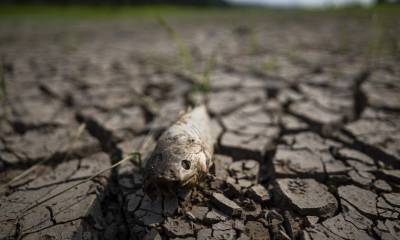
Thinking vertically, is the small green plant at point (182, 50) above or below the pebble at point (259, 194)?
above

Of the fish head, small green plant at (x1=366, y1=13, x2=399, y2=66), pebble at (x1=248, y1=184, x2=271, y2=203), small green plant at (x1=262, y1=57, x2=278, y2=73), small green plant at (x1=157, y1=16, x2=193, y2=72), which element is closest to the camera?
the fish head

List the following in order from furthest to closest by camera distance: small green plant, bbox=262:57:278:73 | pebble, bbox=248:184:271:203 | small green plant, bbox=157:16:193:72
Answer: small green plant, bbox=262:57:278:73
small green plant, bbox=157:16:193:72
pebble, bbox=248:184:271:203

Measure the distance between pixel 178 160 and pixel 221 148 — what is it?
0.61 m

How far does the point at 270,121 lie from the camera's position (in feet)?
6.59

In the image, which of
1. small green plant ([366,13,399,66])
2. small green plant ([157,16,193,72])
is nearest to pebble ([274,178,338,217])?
small green plant ([157,16,193,72])

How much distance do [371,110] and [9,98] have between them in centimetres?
292

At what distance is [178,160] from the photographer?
1.10 m

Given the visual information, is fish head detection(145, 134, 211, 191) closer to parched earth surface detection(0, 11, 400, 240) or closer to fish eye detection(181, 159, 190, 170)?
fish eye detection(181, 159, 190, 170)

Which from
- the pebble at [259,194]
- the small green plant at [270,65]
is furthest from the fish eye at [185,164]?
the small green plant at [270,65]

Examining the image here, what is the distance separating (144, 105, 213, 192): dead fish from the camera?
109cm

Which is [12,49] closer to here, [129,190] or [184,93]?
[184,93]

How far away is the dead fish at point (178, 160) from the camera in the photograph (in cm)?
109

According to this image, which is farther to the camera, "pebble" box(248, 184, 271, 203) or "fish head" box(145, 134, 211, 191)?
"pebble" box(248, 184, 271, 203)

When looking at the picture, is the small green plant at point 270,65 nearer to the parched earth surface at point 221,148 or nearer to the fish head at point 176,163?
the parched earth surface at point 221,148
